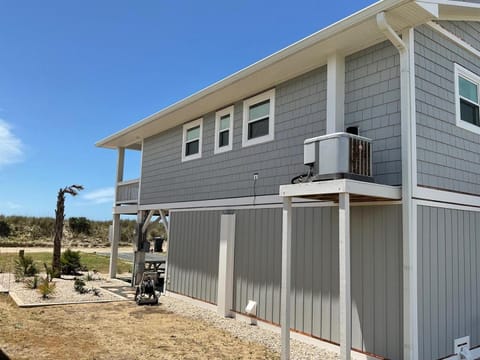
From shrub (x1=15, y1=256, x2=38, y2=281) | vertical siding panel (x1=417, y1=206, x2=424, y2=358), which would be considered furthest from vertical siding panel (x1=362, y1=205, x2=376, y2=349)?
shrub (x1=15, y1=256, x2=38, y2=281)

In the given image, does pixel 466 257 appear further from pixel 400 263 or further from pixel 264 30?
pixel 264 30

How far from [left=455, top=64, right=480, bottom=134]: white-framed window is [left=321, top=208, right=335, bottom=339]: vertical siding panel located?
2.49 metres

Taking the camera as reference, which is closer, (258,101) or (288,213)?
(288,213)

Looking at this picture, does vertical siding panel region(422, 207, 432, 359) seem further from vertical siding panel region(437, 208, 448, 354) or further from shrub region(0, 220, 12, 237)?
shrub region(0, 220, 12, 237)

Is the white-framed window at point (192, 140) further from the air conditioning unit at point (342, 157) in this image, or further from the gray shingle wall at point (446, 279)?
the gray shingle wall at point (446, 279)

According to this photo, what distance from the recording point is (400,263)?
4785 mm

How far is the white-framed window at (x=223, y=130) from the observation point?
8.46 metres

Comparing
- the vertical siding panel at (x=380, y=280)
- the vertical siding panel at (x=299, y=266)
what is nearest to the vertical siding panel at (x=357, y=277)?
the vertical siding panel at (x=380, y=280)

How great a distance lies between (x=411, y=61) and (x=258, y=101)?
3.29m

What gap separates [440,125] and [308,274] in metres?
2.95

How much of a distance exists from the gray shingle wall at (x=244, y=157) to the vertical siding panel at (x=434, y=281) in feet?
6.99

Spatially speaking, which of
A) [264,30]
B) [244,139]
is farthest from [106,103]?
[244,139]

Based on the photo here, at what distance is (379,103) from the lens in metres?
5.40

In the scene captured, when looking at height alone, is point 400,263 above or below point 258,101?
below
